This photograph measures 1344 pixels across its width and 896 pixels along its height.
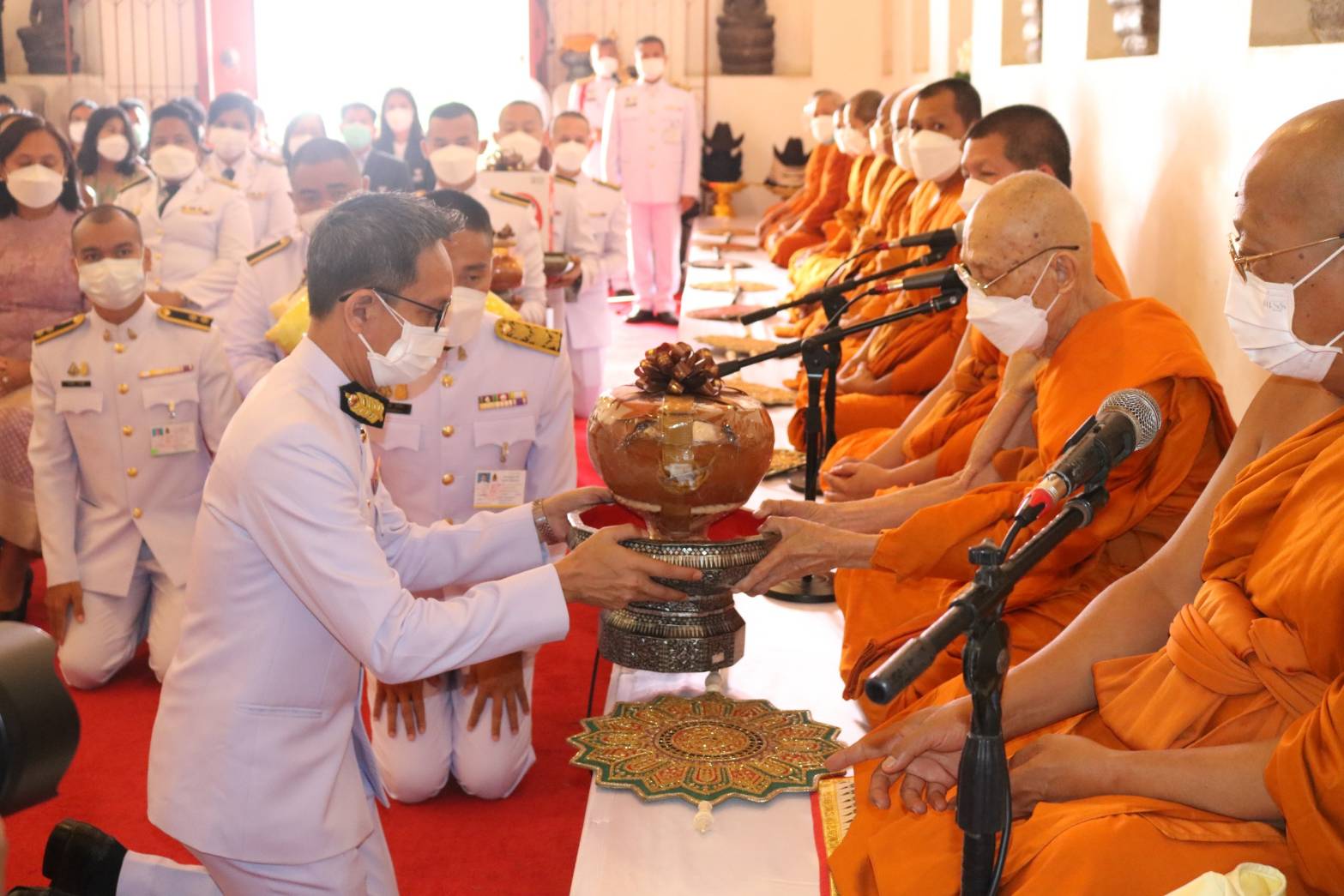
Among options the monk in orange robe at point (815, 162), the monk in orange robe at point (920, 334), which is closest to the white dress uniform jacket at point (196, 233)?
the monk in orange robe at point (920, 334)

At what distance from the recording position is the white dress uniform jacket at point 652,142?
11383mm

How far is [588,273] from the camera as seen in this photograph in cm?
739

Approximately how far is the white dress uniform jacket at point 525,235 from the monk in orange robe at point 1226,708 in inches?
174

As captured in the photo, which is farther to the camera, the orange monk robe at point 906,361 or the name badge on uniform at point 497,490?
the orange monk robe at point 906,361

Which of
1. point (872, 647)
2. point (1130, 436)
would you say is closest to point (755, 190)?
point (872, 647)

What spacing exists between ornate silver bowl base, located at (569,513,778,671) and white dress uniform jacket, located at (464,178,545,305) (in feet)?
13.2

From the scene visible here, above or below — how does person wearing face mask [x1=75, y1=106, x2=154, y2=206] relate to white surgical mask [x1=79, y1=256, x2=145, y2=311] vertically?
above

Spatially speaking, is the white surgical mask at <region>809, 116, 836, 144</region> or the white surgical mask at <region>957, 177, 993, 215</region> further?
the white surgical mask at <region>809, 116, 836, 144</region>

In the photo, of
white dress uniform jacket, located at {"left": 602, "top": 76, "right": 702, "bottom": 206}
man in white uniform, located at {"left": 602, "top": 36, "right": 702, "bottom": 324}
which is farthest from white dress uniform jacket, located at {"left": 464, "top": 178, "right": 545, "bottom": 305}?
white dress uniform jacket, located at {"left": 602, "top": 76, "right": 702, "bottom": 206}

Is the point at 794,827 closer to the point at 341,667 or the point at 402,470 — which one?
the point at 341,667

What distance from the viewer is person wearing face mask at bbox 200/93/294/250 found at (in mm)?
7902

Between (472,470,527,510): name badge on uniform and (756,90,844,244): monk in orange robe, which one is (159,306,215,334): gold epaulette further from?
(756,90,844,244): monk in orange robe

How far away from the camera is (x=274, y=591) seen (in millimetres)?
2211

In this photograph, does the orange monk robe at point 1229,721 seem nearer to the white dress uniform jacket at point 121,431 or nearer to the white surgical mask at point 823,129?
the white dress uniform jacket at point 121,431
